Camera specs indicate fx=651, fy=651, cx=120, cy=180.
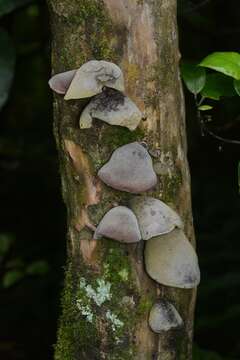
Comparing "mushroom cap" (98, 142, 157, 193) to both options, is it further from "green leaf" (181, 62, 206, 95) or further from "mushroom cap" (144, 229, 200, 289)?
"green leaf" (181, 62, 206, 95)

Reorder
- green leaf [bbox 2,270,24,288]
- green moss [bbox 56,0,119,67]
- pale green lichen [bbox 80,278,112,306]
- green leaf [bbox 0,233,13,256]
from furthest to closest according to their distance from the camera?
1. green leaf [bbox 0,233,13,256]
2. green leaf [bbox 2,270,24,288]
3. pale green lichen [bbox 80,278,112,306]
4. green moss [bbox 56,0,119,67]

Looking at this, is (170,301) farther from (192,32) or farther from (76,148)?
(192,32)

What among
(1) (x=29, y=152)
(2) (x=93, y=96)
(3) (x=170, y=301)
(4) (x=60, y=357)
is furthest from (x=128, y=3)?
(1) (x=29, y=152)

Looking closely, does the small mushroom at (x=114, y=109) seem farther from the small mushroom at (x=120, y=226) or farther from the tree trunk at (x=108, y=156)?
the small mushroom at (x=120, y=226)

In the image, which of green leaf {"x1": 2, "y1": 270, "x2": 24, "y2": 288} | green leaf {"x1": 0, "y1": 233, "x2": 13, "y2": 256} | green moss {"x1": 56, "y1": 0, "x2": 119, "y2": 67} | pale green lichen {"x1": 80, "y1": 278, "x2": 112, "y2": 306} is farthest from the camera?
green leaf {"x1": 0, "y1": 233, "x2": 13, "y2": 256}

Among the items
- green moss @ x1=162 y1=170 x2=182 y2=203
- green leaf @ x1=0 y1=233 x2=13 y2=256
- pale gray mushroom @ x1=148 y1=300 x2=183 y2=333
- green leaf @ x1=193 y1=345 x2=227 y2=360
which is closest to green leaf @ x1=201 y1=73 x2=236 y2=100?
green moss @ x1=162 y1=170 x2=182 y2=203

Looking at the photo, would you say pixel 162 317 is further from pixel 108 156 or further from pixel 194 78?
pixel 194 78

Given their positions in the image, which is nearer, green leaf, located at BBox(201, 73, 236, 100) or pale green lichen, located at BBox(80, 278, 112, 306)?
pale green lichen, located at BBox(80, 278, 112, 306)

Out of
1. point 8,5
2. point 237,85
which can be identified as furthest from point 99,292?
point 8,5
